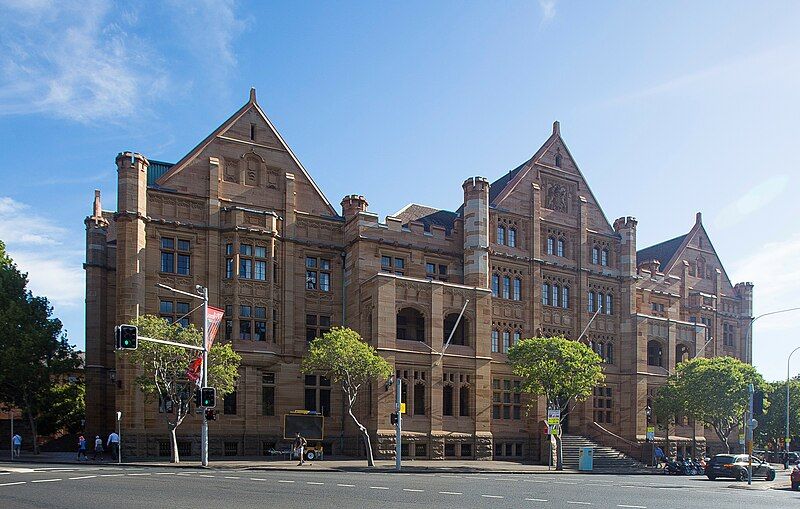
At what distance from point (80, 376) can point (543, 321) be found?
36.6 m

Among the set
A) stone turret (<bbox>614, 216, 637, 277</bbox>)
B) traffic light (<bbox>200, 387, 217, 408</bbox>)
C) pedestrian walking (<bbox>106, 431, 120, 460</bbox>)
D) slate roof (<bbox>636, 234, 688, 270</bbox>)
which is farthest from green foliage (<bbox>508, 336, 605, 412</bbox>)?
slate roof (<bbox>636, 234, 688, 270</bbox>)

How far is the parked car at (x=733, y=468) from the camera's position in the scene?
39.6 metres

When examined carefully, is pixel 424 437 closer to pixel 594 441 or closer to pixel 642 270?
pixel 594 441

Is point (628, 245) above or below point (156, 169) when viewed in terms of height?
below

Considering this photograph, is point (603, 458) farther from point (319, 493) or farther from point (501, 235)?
point (319, 493)

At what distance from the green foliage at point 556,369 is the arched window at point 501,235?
973 centimetres

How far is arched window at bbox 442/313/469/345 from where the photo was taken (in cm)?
5231

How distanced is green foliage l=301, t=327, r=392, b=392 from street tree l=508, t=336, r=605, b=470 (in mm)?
8943

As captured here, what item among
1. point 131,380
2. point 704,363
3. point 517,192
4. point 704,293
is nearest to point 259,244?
point 131,380

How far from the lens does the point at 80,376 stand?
64.6 metres

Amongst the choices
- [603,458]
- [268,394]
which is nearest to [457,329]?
[603,458]

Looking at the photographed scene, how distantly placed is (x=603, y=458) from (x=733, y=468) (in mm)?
11478

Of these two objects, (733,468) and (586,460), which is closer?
(733,468)

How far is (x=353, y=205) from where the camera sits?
51.0 meters
